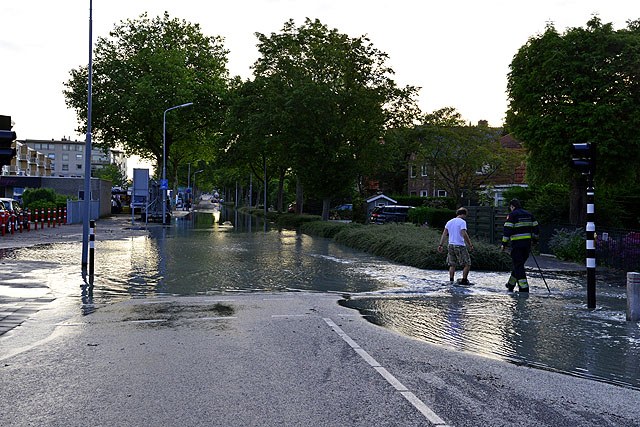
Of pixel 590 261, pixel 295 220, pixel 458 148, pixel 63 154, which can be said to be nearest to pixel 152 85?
pixel 295 220

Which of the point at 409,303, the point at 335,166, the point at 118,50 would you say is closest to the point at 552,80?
the point at 335,166

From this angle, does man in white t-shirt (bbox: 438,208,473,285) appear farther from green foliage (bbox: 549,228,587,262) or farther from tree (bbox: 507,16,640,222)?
tree (bbox: 507,16,640,222)

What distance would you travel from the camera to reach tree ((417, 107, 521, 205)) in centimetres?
4450

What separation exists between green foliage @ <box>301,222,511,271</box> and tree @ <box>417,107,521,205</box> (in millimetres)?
19673

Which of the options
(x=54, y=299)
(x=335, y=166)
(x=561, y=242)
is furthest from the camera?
(x=335, y=166)

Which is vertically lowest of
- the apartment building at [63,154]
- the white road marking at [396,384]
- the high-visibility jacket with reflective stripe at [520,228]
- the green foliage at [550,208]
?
the white road marking at [396,384]

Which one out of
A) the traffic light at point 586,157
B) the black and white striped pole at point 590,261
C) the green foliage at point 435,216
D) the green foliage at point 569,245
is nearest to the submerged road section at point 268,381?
the black and white striped pole at point 590,261

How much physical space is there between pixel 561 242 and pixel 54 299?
51.8ft

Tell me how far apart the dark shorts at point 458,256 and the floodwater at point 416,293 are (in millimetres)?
554

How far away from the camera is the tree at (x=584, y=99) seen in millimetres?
21719

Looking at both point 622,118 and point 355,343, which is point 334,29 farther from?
point 355,343

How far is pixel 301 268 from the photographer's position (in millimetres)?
16031

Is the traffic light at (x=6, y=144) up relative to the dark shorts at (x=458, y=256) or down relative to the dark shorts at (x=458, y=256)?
up

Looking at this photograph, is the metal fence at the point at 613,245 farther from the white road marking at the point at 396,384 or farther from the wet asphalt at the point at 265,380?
the white road marking at the point at 396,384
